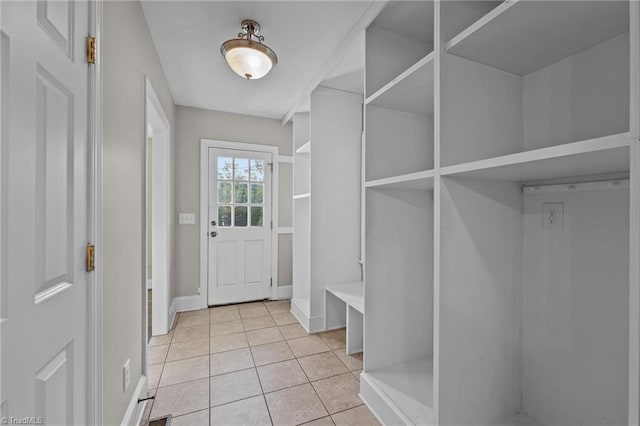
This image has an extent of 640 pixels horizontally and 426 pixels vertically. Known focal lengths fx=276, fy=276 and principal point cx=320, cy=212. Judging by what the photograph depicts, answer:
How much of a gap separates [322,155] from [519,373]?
2.14 metres

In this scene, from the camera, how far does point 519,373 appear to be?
141 cm

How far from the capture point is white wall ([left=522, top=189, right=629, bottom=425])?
108 cm

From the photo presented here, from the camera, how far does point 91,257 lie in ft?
3.43

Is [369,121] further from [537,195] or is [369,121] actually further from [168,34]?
[168,34]

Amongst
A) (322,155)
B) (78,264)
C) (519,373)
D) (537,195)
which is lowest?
(519,373)

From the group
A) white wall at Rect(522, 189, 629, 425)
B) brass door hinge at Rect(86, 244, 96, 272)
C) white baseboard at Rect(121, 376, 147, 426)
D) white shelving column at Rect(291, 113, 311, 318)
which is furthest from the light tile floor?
brass door hinge at Rect(86, 244, 96, 272)

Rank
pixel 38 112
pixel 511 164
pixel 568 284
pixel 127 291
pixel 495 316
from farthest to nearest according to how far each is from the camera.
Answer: pixel 127 291
pixel 495 316
pixel 568 284
pixel 511 164
pixel 38 112

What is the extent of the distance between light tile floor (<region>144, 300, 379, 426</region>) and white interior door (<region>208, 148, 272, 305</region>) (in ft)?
1.90

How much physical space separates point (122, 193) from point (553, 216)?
2099 mm

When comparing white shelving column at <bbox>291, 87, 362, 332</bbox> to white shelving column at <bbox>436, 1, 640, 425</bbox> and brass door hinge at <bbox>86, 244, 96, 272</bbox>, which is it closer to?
white shelving column at <bbox>436, 1, 640, 425</bbox>

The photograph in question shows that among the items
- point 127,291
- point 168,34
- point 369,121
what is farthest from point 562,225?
point 168,34

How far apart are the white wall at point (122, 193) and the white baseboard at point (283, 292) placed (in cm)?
200

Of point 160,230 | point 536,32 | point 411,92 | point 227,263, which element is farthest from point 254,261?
point 536,32

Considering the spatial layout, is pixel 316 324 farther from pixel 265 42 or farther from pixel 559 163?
pixel 265 42
